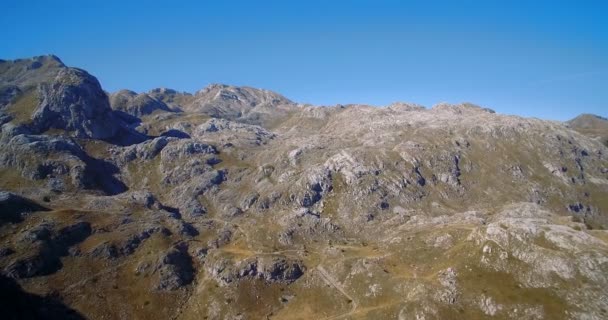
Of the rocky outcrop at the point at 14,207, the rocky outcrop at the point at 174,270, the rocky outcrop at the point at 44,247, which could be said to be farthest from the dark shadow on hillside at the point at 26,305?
the rocky outcrop at the point at 14,207

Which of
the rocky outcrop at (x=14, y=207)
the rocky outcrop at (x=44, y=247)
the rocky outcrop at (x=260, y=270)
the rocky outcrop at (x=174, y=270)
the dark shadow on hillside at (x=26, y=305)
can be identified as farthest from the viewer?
the rocky outcrop at (x=14, y=207)

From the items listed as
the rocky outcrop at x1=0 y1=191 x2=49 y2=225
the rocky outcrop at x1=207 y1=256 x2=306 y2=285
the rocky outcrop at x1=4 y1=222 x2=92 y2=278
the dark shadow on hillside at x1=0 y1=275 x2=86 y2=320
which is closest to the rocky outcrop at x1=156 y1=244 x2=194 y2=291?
the rocky outcrop at x1=207 y1=256 x2=306 y2=285

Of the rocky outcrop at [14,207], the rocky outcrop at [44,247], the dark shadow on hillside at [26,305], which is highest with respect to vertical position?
the rocky outcrop at [14,207]

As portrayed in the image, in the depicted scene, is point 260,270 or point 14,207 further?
point 14,207

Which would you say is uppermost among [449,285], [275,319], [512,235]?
[512,235]

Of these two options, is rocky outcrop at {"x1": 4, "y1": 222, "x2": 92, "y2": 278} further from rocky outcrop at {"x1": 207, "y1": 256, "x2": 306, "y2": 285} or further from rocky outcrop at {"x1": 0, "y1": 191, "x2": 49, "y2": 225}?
rocky outcrop at {"x1": 207, "y1": 256, "x2": 306, "y2": 285}

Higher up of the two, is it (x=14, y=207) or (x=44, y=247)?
(x=14, y=207)

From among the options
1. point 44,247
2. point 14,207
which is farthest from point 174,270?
point 14,207

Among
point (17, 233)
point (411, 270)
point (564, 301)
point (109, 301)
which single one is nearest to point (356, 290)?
point (411, 270)

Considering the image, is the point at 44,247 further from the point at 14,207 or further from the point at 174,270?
the point at 174,270

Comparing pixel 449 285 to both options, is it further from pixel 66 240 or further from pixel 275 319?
Answer: pixel 66 240

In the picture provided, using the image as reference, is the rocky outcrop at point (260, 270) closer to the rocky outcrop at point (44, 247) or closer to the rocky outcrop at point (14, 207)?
the rocky outcrop at point (44, 247)
